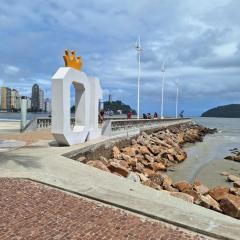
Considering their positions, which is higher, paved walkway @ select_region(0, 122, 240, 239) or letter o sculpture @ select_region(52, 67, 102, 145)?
letter o sculpture @ select_region(52, 67, 102, 145)

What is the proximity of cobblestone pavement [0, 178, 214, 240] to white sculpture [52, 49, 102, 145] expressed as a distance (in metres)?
8.19

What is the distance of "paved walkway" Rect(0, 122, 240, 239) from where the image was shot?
7680 millimetres

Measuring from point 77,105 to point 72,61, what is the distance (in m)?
2.35

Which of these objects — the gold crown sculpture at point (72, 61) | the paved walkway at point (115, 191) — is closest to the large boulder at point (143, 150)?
the gold crown sculpture at point (72, 61)

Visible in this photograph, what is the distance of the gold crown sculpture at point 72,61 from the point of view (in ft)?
59.0

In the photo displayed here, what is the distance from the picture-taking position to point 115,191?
380 inches

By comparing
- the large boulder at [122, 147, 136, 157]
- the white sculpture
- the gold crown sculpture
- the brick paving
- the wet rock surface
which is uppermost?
the gold crown sculpture

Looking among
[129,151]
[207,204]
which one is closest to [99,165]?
[207,204]

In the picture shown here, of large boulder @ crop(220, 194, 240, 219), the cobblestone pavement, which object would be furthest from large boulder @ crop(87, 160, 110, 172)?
the cobblestone pavement

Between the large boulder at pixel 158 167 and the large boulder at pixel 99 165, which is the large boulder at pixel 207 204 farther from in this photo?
the large boulder at pixel 158 167

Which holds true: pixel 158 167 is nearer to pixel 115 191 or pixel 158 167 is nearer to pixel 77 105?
pixel 77 105

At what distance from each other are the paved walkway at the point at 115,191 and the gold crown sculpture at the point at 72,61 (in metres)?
5.23

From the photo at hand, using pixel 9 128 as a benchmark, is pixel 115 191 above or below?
below

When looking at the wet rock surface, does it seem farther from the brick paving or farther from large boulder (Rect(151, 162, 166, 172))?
the brick paving
